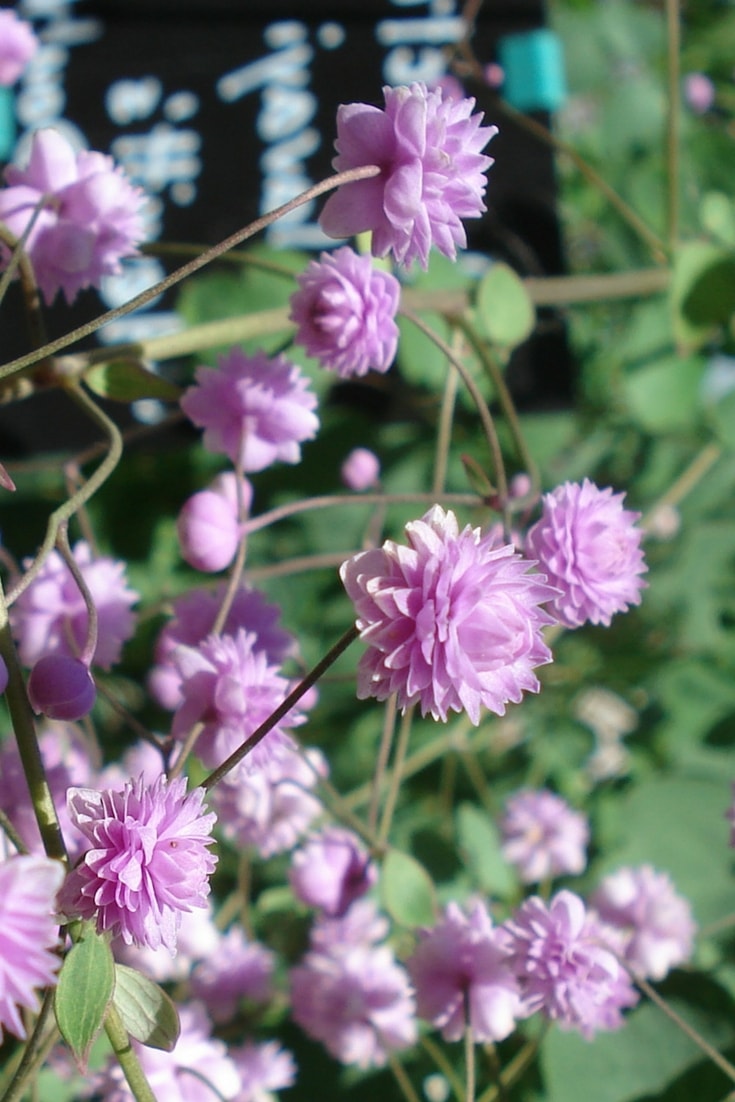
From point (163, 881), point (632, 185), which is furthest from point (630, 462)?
point (163, 881)

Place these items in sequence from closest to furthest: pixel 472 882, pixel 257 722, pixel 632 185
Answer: pixel 257 722 → pixel 472 882 → pixel 632 185

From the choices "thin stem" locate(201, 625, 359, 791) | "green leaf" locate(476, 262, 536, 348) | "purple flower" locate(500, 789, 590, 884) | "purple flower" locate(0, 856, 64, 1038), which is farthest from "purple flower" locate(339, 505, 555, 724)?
"purple flower" locate(500, 789, 590, 884)

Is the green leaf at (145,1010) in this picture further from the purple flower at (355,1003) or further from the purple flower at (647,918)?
the purple flower at (647,918)

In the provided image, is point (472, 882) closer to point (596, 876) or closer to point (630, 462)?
point (596, 876)

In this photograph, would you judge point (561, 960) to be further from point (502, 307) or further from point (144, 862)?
point (502, 307)

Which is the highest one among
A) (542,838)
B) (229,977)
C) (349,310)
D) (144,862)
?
(349,310)

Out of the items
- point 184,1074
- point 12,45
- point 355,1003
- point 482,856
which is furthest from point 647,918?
point 12,45

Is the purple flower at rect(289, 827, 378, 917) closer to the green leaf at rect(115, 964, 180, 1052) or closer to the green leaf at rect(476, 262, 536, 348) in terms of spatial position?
the green leaf at rect(115, 964, 180, 1052)
